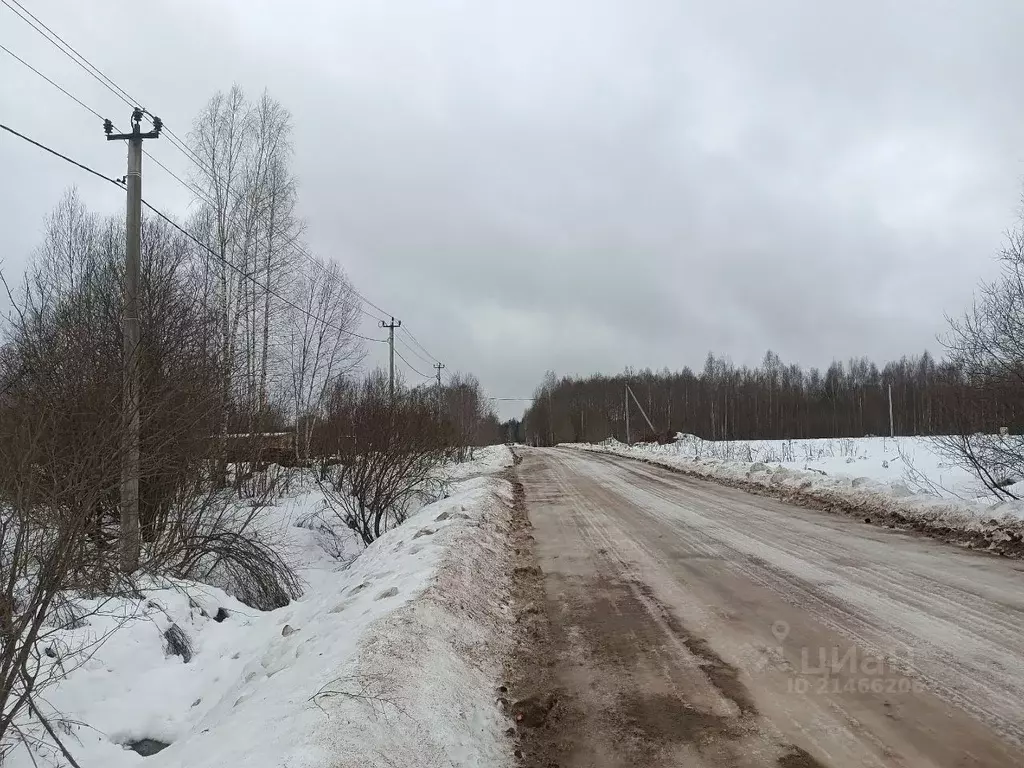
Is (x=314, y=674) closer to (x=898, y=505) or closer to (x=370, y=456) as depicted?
(x=370, y=456)

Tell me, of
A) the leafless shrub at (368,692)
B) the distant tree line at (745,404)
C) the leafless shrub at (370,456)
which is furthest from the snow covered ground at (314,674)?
the distant tree line at (745,404)

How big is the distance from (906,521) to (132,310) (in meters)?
12.6

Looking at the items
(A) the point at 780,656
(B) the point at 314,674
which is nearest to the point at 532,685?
(B) the point at 314,674

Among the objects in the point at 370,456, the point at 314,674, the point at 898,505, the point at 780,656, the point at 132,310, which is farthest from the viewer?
the point at 370,456

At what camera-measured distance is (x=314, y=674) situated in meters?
4.15

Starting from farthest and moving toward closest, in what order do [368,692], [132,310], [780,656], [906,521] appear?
[906,521], [132,310], [780,656], [368,692]

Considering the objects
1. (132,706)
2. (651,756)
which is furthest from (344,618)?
(651,756)

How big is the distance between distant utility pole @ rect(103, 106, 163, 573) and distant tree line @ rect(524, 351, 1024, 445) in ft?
196

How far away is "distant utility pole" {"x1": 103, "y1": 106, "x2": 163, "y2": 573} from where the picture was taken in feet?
19.5

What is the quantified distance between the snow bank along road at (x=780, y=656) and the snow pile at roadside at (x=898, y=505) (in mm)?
930

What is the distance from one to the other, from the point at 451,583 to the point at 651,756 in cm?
319

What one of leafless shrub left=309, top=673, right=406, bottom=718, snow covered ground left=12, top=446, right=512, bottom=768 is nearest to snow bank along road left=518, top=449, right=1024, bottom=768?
snow covered ground left=12, top=446, right=512, bottom=768

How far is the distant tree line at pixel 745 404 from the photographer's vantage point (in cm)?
8256

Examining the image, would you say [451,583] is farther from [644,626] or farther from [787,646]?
[787,646]
